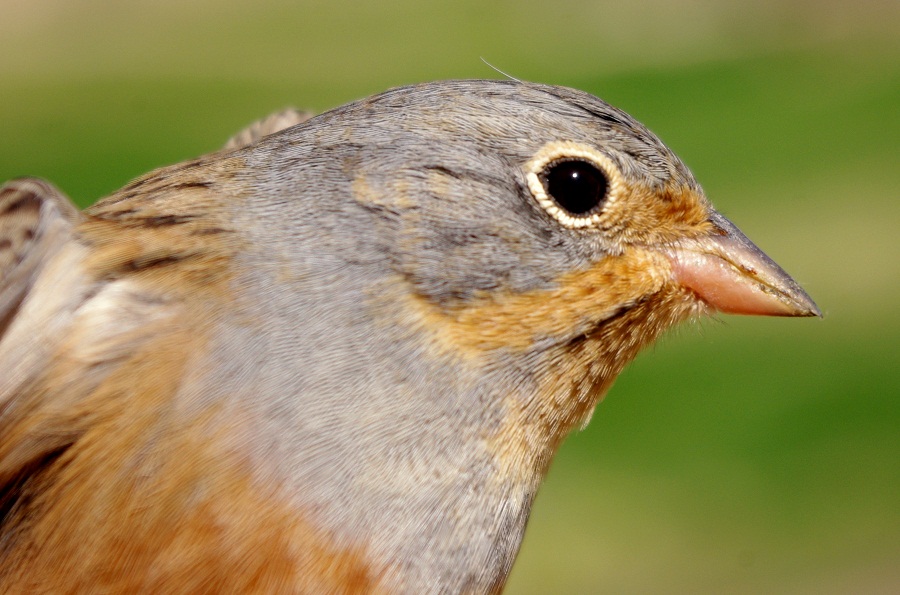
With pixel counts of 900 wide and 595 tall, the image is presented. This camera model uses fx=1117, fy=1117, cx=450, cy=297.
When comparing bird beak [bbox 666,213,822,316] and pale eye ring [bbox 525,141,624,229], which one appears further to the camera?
bird beak [bbox 666,213,822,316]

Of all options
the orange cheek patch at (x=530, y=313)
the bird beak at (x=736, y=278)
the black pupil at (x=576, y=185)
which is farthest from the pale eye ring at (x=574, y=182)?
the bird beak at (x=736, y=278)

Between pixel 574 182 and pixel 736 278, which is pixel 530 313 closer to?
pixel 574 182

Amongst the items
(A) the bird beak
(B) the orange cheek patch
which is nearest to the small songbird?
(B) the orange cheek patch

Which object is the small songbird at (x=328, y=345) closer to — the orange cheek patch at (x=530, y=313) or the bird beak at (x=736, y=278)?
the orange cheek patch at (x=530, y=313)

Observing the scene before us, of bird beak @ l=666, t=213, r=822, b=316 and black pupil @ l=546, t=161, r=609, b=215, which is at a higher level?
bird beak @ l=666, t=213, r=822, b=316

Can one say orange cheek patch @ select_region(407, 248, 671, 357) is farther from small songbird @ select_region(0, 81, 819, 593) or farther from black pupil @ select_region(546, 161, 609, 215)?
black pupil @ select_region(546, 161, 609, 215)

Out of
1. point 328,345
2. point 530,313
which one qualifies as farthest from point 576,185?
point 328,345
